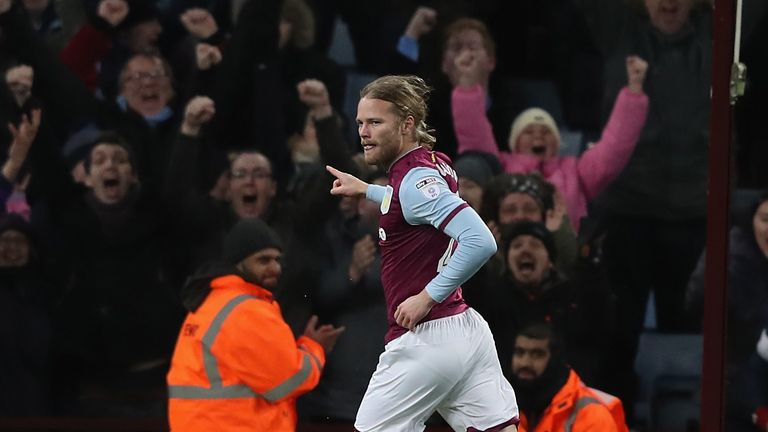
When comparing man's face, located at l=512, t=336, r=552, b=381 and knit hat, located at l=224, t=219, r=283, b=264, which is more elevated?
knit hat, located at l=224, t=219, r=283, b=264

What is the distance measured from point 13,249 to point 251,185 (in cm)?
131

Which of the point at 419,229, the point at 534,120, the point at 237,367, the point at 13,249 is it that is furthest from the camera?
the point at 13,249

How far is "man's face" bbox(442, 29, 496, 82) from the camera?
6.97 metres

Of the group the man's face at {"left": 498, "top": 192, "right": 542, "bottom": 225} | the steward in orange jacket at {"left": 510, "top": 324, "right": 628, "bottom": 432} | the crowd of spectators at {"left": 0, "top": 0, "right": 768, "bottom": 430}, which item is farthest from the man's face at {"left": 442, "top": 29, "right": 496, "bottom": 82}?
the steward in orange jacket at {"left": 510, "top": 324, "right": 628, "bottom": 432}

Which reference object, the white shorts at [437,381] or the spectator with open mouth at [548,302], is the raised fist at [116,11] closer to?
the spectator with open mouth at [548,302]

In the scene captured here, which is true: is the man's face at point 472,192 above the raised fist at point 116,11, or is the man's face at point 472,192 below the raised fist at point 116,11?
below

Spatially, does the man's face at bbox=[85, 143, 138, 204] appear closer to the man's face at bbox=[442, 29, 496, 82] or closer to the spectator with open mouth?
the man's face at bbox=[442, 29, 496, 82]

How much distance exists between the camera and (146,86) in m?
7.23

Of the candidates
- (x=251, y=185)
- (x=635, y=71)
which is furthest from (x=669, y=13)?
(x=251, y=185)

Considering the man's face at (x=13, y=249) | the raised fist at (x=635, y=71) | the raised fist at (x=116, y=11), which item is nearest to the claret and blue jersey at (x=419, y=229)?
the raised fist at (x=635, y=71)

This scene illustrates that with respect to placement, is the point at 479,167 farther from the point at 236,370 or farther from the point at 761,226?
the point at 236,370

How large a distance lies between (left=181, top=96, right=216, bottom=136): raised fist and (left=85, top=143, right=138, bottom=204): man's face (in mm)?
361

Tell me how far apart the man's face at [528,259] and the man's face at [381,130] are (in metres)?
2.36

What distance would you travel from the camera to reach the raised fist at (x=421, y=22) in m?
7.01
